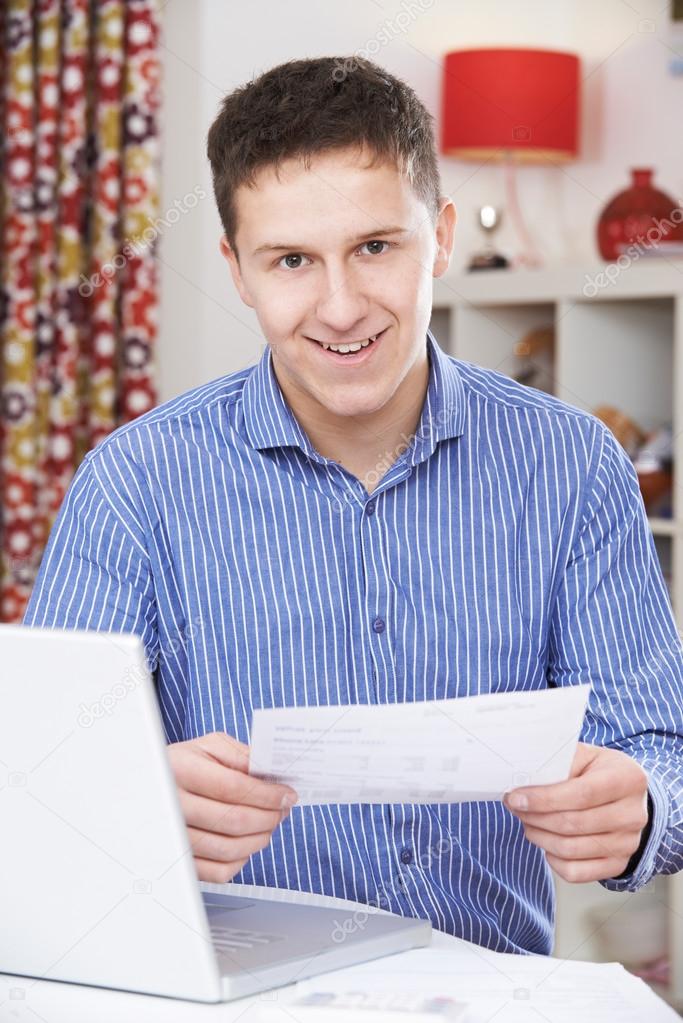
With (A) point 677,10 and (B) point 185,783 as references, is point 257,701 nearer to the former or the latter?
(B) point 185,783

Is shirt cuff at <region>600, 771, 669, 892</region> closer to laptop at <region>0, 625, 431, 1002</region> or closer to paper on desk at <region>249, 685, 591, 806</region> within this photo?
paper on desk at <region>249, 685, 591, 806</region>

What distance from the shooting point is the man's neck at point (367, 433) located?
1.47 meters

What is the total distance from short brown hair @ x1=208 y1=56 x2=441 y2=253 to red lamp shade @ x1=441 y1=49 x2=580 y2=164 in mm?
1728

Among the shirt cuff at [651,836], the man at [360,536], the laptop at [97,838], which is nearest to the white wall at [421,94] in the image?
the man at [360,536]

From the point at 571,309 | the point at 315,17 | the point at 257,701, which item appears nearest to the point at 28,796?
the point at 257,701

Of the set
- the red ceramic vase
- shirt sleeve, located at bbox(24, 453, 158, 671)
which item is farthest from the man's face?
the red ceramic vase

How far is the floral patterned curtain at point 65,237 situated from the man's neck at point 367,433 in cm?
180

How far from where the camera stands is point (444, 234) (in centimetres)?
153

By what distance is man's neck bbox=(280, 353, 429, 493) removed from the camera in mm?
1470

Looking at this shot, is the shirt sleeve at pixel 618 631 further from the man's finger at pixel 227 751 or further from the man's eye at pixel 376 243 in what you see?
the man's finger at pixel 227 751

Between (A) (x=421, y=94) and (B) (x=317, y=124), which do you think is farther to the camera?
(A) (x=421, y=94)

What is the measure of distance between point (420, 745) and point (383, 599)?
0.49m

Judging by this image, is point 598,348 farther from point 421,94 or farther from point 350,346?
point 350,346

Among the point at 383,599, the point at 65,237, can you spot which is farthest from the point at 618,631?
the point at 65,237
